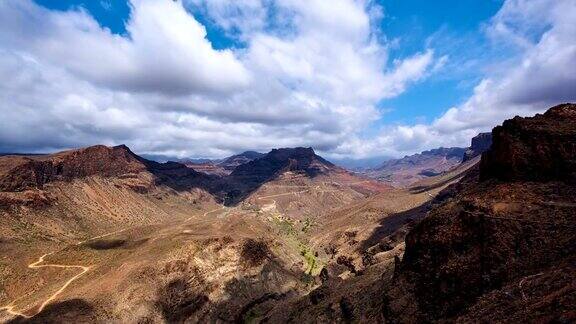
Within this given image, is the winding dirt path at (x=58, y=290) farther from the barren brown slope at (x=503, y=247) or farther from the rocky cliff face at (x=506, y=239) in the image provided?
the rocky cliff face at (x=506, y=239)

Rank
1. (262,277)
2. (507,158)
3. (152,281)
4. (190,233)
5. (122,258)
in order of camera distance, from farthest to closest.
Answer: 1. (190,233)
2. (262,277)
3. (122,258)
4. (152,281)
5. (507,158)

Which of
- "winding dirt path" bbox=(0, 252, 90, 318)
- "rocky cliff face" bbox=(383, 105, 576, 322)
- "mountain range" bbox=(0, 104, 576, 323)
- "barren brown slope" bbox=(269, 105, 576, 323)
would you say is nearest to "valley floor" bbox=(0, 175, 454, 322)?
"winding dirt path" bbox=(0, 252, 90, 318)

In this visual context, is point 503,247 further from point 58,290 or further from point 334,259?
point 334,259

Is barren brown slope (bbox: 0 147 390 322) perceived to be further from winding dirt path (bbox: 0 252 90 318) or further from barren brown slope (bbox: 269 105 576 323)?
barren brown slope (bbox: 269 105 576 323)

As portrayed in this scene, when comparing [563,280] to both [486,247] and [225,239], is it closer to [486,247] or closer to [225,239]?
[486,247]

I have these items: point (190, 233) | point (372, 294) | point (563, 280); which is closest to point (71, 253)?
point (190, 233)

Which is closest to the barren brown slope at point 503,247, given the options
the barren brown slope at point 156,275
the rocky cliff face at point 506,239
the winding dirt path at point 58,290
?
the rocky cliff face at point 506,239
